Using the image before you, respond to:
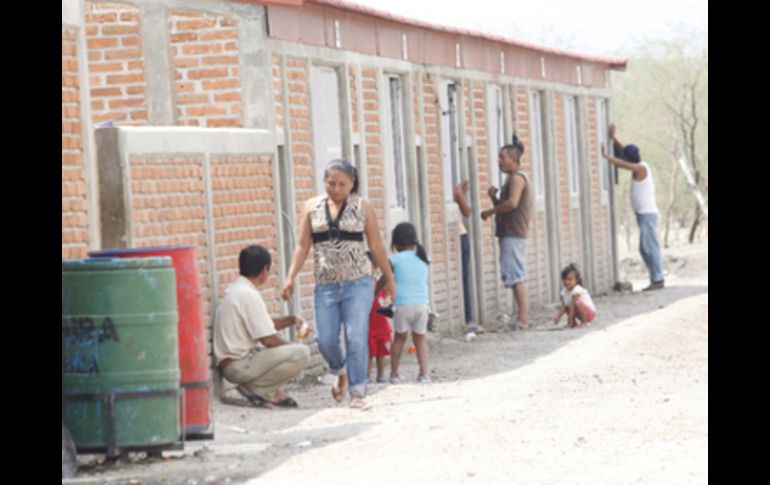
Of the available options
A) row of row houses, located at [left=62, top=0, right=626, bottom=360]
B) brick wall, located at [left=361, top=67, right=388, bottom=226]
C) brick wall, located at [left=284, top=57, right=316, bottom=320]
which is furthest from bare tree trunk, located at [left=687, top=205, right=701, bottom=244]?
brick wall, located at [left=284, top=57, right=316, bottom=320]

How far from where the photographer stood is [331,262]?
1238cm

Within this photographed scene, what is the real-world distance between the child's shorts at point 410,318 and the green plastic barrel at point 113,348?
4.45m

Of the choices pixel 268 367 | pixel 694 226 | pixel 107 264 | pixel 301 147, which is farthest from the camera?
pixel 694 226

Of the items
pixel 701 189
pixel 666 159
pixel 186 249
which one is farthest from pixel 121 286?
pixel 666 159

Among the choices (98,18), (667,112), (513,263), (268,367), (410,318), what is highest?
(667,112)

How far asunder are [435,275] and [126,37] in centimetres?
554

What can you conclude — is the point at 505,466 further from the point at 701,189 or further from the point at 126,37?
the point at 701,189

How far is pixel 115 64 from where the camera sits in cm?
1473

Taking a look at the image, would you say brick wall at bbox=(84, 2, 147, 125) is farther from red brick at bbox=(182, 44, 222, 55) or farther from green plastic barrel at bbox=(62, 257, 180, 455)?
green plastic barrel at bbox=(62, 257, 180, 455)

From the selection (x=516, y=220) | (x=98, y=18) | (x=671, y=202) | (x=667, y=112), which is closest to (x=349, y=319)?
(x=98, y=18)

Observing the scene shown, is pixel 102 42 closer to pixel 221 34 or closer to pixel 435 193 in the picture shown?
pixel 221 34

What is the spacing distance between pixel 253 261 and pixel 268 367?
732 millimetres

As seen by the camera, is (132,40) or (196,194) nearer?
(196,194)

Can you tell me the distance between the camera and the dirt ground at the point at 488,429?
30.5 feet
